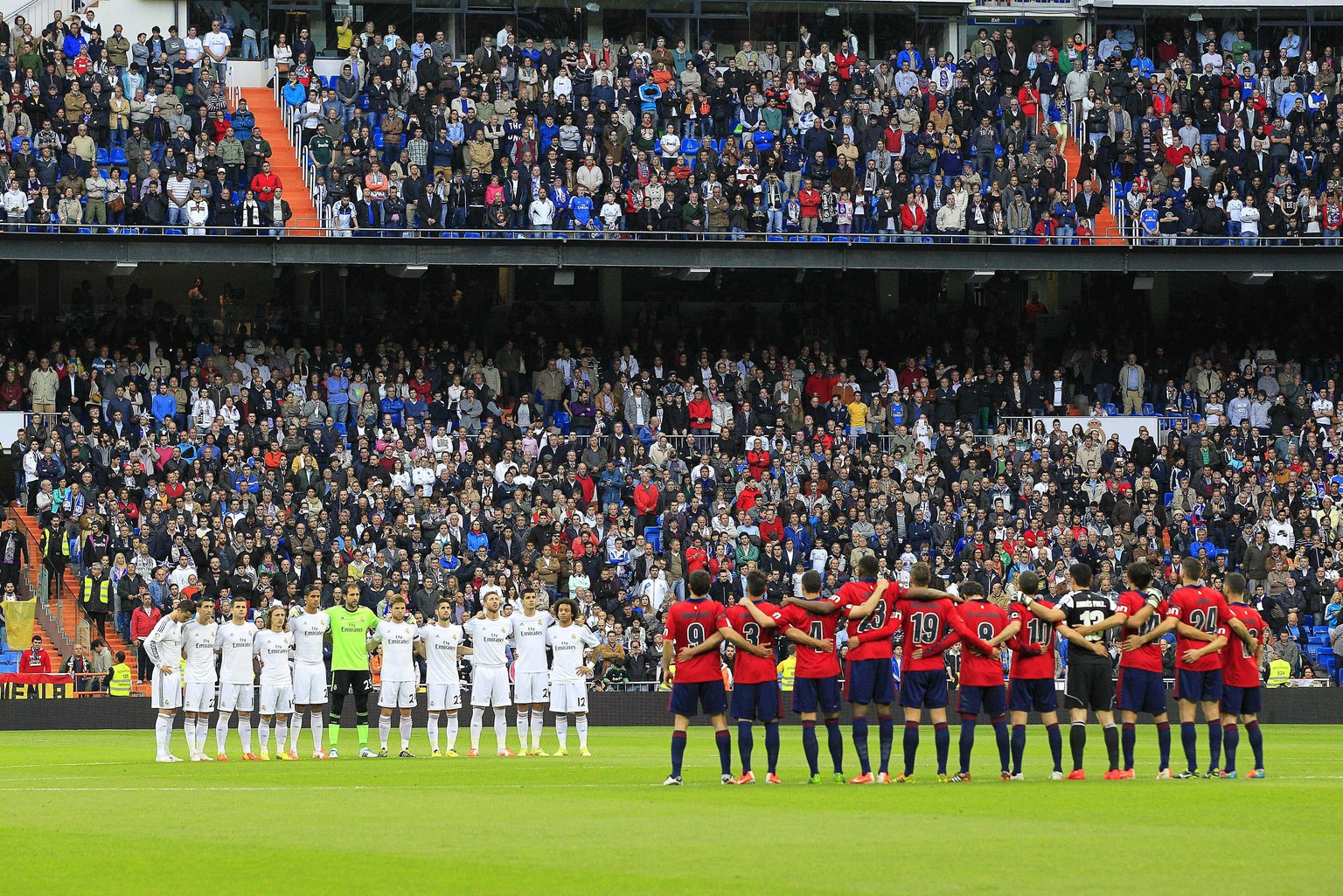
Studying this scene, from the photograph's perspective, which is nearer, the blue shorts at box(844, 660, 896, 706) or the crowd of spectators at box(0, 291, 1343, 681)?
the blue shorts at box(844, 660, 896, 706)

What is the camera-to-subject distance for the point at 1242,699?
18.7m

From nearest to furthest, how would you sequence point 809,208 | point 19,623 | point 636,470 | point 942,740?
1. point 942,740
2. point 19,623
3. point 636,470
4. point 809,208

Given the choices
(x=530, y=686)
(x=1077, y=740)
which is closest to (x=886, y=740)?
(x=1077, y=740)

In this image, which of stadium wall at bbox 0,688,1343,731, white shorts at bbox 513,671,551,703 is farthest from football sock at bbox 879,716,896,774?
stadium wall at bbox 0,688,1343,731

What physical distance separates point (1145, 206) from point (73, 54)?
79.4ft

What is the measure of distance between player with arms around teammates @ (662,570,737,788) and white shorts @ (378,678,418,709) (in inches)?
269

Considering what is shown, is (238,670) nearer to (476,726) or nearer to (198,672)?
(198,672)

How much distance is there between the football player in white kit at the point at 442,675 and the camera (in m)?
24.5

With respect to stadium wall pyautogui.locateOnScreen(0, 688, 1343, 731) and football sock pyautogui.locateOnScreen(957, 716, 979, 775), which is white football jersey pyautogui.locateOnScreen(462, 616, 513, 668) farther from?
stadium wall pyautogui.locateOnScreen(0, 688, 1343, 731)

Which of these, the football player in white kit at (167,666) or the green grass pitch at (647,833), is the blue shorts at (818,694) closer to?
the green grass pitch at (647,833)

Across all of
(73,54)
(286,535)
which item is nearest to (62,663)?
(286,535)

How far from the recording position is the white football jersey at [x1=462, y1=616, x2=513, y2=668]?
24.8 meters

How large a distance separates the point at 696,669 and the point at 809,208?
26015 millimetres

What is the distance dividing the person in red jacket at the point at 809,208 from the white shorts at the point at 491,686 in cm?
2044
